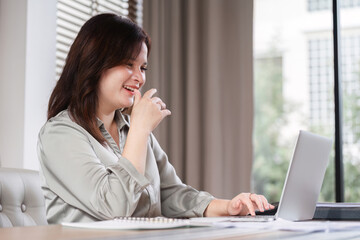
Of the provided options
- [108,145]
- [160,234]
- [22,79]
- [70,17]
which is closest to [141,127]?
[108,145]

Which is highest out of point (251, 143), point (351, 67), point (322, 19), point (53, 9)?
point (322, 19)

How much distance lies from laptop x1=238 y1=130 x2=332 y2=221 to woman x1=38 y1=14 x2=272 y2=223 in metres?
0.09

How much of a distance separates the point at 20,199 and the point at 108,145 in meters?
0.31

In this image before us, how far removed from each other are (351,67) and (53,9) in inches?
409

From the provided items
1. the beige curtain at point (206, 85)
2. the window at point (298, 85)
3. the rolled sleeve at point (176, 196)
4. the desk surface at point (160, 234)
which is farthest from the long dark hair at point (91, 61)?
the window at point (298, 85)

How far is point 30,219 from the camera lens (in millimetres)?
1796

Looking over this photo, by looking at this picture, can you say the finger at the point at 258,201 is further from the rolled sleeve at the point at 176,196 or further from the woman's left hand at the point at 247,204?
the rolled sleeve at the point at 176,196

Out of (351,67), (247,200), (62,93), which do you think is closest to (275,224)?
(247,200)

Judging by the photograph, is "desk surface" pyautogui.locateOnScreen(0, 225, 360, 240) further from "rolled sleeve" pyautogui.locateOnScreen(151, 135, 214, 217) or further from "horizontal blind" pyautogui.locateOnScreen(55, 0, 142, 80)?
"horizontal blind" pyautogui.locateOnScreen(55, 0, 142, 80)

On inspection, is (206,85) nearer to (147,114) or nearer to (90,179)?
(147,114)

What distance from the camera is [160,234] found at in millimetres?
1019

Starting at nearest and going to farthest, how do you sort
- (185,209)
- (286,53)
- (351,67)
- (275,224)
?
(275,224), (185,209), (351,67), (286,53)

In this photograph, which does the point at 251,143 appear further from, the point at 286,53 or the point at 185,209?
the point at 286,53

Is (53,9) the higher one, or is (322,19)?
(322,19)
